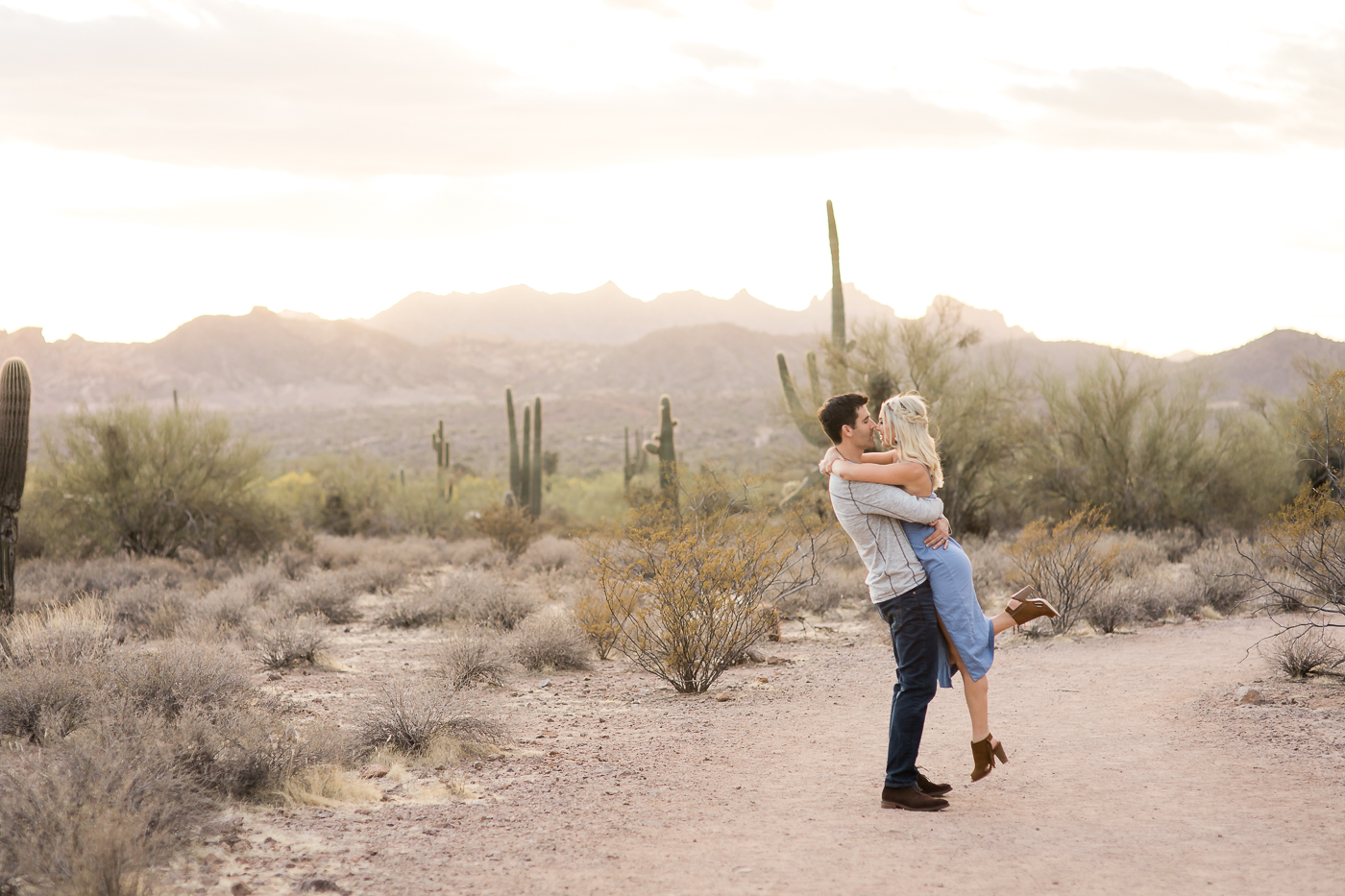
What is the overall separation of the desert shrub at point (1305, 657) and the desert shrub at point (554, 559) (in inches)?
388

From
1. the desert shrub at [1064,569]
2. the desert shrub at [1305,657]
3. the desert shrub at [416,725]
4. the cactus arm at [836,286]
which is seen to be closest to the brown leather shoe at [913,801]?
the desert shrub at [416,725]

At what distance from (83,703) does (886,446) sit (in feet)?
18.3

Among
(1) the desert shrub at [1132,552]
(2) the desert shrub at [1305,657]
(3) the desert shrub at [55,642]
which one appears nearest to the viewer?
(3) the desert shrub at [55,642]

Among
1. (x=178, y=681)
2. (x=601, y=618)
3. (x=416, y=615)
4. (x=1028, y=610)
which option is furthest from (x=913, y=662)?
(x=416, y=615)

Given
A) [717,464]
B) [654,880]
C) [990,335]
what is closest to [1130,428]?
[717,464]

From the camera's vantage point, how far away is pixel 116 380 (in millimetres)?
113875

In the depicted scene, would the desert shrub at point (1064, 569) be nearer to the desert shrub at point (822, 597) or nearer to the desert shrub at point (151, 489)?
Result: the desert shrub at point (822, 597)

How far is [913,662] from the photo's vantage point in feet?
17.0

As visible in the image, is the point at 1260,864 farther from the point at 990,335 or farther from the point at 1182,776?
the point at 990,335

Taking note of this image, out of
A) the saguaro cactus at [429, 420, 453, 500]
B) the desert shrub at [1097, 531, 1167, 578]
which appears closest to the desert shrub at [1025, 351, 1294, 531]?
the desert shrub at [1097, 531, 1167, 578]

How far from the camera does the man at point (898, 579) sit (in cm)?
517

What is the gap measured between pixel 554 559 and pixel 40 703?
12.1 metres

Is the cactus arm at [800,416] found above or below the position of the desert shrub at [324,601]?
above

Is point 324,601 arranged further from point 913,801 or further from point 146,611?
point 913,801
